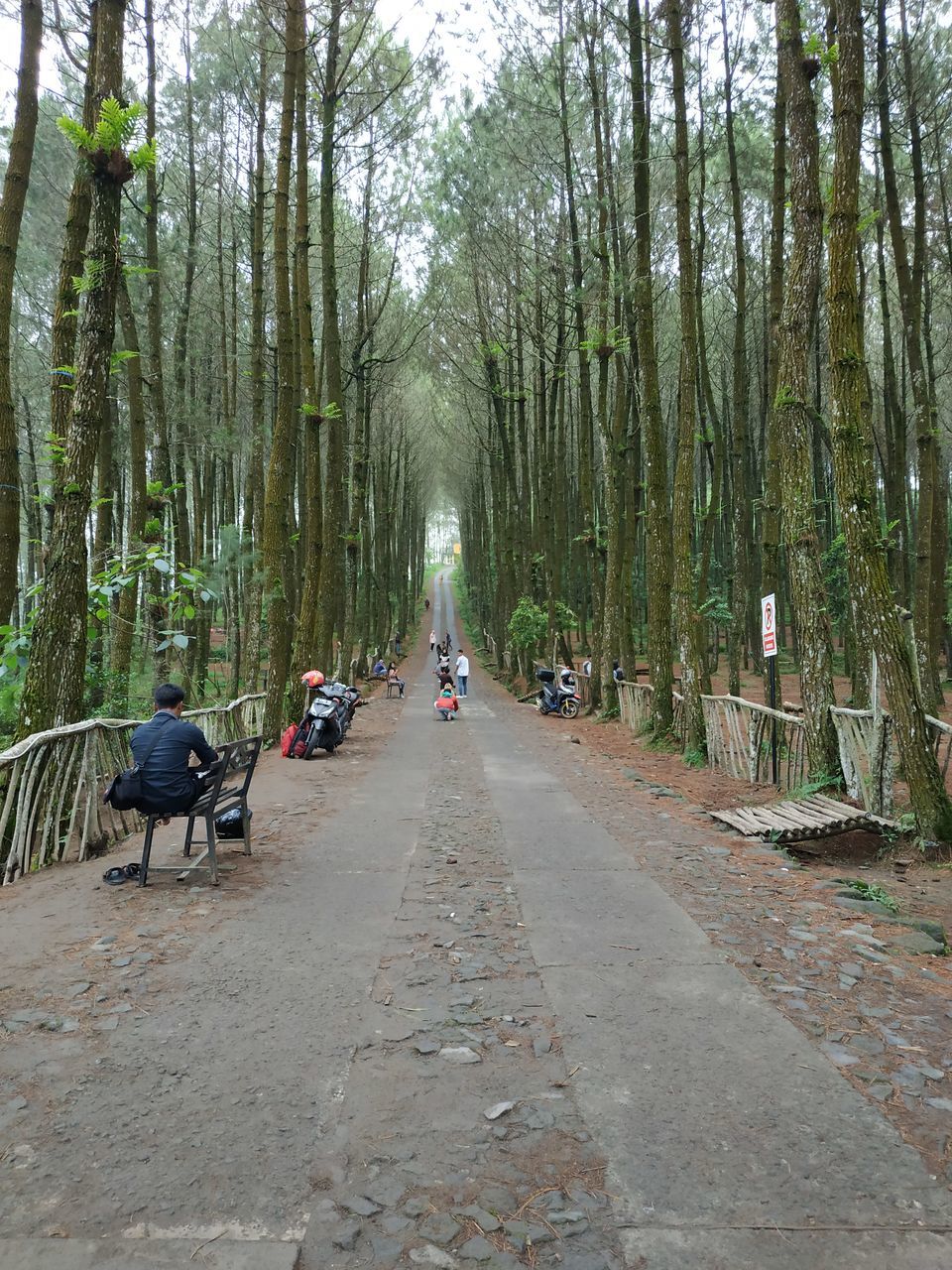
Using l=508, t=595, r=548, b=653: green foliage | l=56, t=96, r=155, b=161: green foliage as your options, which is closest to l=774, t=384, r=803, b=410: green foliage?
l=56, t=96, r=155, b=161: green foliage

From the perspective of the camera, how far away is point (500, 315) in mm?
25781

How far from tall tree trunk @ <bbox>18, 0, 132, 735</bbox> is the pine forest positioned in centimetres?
3

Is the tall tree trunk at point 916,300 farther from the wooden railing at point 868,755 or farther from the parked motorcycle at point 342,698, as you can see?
the parked motorcycle at point 342,698

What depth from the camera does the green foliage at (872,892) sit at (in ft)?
18.6

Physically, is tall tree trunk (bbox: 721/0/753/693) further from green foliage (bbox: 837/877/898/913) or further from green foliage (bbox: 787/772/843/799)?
green foliage (bbox: 837/877/898/913)

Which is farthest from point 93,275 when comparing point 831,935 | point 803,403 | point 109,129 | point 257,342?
point 257,342

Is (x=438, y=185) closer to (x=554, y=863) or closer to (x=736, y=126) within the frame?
(x=736, y=126)

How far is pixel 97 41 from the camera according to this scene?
23.8ft

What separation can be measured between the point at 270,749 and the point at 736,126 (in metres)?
15.3

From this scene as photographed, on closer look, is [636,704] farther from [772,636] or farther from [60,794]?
[60,794]

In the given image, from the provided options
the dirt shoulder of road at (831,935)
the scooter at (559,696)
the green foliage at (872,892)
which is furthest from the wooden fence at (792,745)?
the scooter at (559,696)

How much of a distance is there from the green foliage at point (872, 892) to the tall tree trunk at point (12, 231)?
26.2ft

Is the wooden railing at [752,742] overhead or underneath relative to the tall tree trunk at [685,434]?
underneath

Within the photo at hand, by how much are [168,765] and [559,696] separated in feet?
55.1
